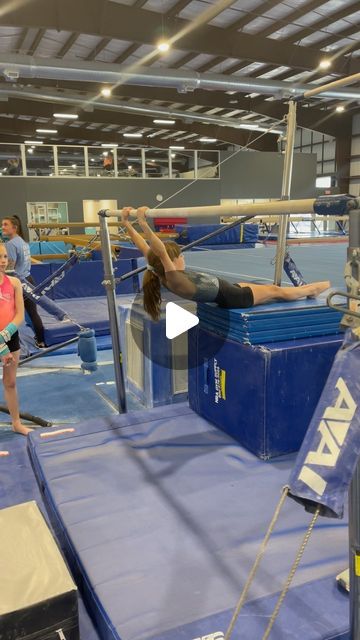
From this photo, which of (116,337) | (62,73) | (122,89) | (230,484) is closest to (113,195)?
(122,89)

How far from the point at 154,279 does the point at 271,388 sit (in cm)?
115

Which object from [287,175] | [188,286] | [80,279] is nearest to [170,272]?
[188,286]

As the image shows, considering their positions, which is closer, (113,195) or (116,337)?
(116,337)

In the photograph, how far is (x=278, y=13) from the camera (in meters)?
9.34

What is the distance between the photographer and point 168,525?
1.99 m

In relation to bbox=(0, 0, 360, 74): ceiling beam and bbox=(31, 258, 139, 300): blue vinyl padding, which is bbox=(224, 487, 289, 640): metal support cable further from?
bbox=(0, 0, 360, 74): ceiling beam

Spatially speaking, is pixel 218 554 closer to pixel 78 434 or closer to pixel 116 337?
pixel 78 434

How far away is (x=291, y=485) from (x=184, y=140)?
80.4 feet

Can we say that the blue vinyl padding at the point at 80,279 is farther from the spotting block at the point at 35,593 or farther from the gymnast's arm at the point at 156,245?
the spotting block at the point at 35,593

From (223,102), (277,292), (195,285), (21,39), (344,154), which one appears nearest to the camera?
(195,285)

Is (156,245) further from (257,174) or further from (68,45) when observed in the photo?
(257,174)

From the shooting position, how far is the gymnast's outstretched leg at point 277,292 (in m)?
3.03

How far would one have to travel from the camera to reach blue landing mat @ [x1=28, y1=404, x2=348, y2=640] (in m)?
1.59
